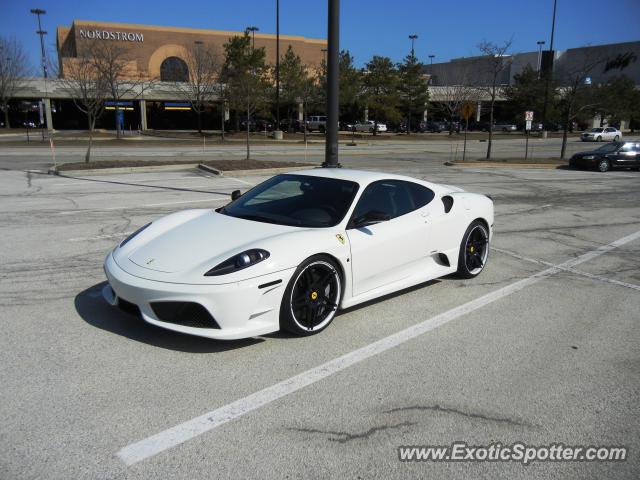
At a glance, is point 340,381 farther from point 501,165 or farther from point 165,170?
point 501,165

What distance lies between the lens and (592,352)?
4.52 metres

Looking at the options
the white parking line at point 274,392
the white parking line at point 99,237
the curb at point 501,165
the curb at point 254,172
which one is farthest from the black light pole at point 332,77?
the curb at point 501,165

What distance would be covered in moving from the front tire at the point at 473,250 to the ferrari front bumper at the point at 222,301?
8.97 feet

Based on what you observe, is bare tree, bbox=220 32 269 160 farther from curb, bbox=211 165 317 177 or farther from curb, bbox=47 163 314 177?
curb, bbox=211 165 317 177

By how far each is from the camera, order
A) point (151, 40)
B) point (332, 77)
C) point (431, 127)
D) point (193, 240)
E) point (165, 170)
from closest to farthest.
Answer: point (193, 240) → point (332, 77) → point (165, 170) → point (431, 127) → point (151, 40)

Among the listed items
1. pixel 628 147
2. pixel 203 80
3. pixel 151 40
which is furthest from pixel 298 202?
pixel 151 40

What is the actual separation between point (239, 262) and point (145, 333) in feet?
3.51

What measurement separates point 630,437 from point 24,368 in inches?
158

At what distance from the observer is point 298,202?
17.6 feet

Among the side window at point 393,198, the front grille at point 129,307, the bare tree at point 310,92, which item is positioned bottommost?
the front grille at point 129,307

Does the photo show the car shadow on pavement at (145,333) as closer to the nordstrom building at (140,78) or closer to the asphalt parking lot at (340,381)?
the asphalt parking lot at (340,381)

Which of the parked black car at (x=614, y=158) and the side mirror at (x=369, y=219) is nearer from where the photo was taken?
the side mirror at (x=369, y=219)

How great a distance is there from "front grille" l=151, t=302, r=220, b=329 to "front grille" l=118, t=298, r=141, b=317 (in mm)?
209

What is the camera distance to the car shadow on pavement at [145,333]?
4352 mm
